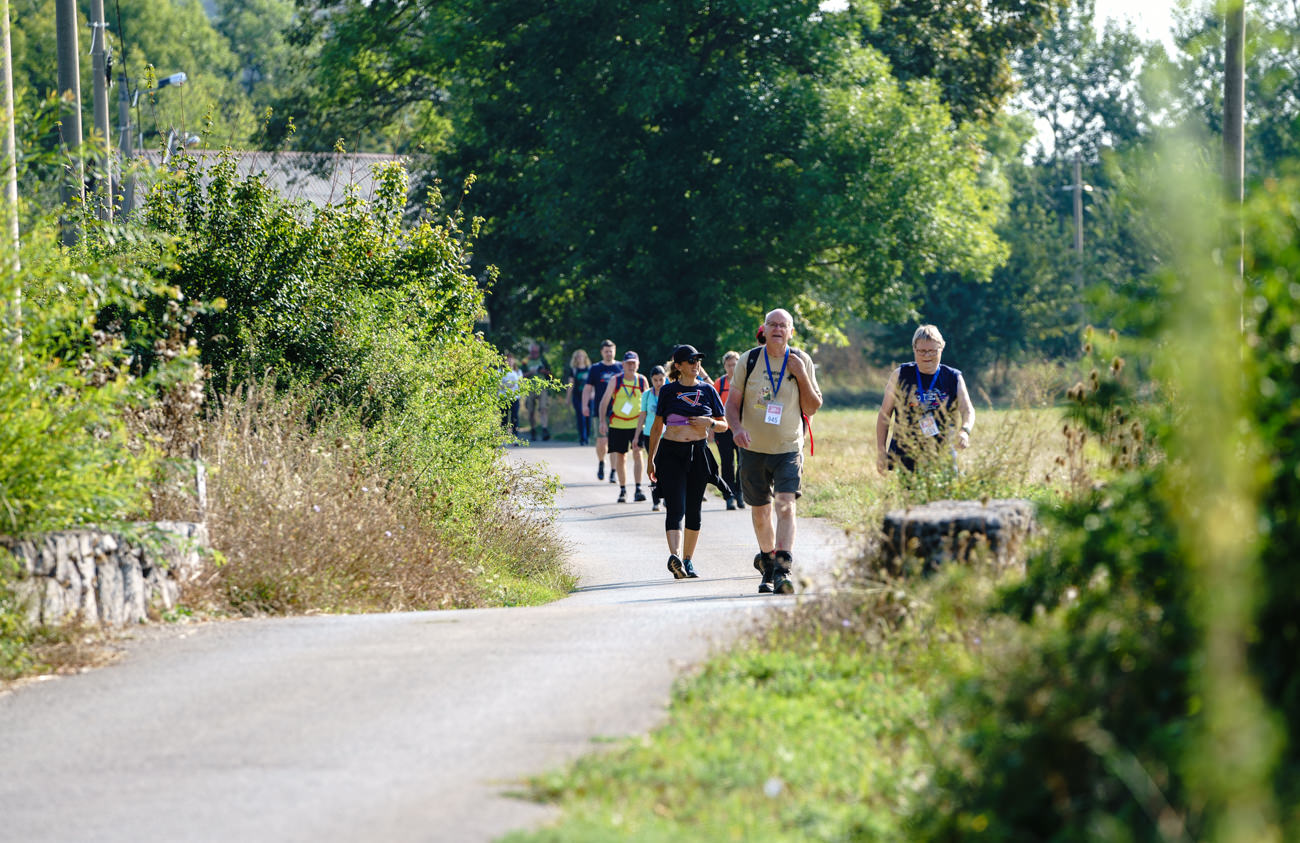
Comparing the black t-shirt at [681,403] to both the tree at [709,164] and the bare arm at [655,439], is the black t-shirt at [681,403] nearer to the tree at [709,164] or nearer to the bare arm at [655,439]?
the bare arm at [655,439]

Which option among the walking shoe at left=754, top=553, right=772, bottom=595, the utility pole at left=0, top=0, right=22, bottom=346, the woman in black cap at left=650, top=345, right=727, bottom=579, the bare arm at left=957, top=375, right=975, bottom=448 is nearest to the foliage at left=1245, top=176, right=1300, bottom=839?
the utility pole at left=0, top=0, right=22, bottom=346

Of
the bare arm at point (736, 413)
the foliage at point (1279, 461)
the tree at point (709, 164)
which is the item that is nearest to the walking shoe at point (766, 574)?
the bare arm at point (736, 413)

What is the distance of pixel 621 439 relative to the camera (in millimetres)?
20266

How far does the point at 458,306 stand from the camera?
1523 centimetres

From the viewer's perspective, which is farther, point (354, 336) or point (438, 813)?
point (354, 336)

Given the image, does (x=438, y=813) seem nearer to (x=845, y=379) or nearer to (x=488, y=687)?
(x=488, y=687)

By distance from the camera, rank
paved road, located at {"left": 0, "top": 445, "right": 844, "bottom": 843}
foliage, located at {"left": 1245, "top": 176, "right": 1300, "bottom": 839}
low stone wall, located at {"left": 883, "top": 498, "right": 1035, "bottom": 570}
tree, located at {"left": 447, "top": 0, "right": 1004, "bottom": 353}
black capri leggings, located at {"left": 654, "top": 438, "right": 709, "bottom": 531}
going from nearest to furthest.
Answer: foliage, located at {"left": 1245, "top": 176, "right": 1300, "bottom": 839}, paved road, located at {"left": 0, "top": 445, "right": 844, "bottom": 843}, low stone wall, located at {"left": 883, "top": 498, "right": 1035, "bottom": 570}, black capri leggings, located at {"left": 654, "top": 438, "right": 709, "bottom": 531}, tree, located at {"left": 447, "top": 0, "right": 1004, "bottom": 353}

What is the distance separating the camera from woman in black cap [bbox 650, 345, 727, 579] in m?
12.7

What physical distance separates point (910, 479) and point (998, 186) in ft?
121

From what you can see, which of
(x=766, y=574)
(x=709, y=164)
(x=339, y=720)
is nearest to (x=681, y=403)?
(x=766, y=574)

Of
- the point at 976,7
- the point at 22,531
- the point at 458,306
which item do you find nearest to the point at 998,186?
the point at 976,7

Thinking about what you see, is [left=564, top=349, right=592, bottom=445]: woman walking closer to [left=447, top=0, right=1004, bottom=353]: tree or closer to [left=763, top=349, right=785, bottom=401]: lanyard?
[left=447, top=0, right=1004, bottom=353]: tree

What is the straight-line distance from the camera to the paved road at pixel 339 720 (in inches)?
199

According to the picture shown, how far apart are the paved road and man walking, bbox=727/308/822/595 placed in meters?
1.64
